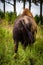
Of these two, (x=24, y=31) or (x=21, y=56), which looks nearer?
(x=21, y=56)

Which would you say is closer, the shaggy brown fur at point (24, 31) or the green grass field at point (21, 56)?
the green grass field at point (21, 56)

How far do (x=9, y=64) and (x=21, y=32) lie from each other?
84cm

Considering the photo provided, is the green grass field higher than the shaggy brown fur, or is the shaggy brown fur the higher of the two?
the shaggy brown fur

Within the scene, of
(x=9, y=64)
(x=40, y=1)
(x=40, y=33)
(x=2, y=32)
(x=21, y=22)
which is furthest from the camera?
(x=40, y=1)

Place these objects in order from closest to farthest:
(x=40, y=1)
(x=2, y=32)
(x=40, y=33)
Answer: (x=2, y=32), (x=40, y=33), (x=40, y=1)

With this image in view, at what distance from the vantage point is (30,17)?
5730mm

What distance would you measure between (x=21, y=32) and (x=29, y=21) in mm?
245

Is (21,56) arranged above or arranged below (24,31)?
below

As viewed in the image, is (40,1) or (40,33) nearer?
(40,33)

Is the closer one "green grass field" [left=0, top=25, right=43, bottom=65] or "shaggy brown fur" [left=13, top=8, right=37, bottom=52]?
"green grass field" [left=0, top=25, right=43, bottom=65]

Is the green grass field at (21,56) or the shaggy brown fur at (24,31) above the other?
the shaggy brown fur at (24,31)

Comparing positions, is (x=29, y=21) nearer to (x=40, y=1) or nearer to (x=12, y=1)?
(x=40, y=1)

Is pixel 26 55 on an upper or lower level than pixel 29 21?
lower

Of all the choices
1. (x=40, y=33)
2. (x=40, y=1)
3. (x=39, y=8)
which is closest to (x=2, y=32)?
(x=40, y=33)
